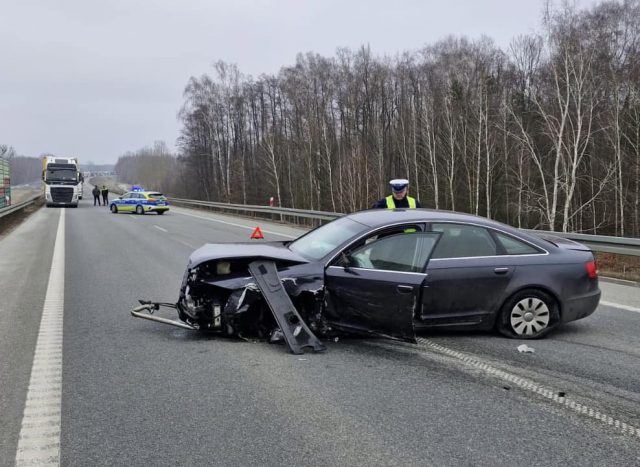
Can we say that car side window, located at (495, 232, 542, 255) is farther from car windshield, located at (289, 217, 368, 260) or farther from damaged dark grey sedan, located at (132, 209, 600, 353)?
car windshield, located at (289, 217, 368, 260)

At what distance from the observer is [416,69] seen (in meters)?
49.0

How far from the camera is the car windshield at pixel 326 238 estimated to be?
5250 mm

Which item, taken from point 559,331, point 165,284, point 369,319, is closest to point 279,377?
point 369,319

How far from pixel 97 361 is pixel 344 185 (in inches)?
1541

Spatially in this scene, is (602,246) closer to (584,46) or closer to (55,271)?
(55,271)

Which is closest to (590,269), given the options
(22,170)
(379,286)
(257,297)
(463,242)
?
(463,242)

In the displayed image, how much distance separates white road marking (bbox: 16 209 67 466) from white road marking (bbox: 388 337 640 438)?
3.11 m

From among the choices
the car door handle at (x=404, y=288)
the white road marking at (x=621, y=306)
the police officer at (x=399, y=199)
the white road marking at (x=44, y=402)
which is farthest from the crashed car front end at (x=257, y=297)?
the white road marking at (x=621, y=306)

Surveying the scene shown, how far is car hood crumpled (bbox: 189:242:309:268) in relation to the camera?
16.7 feet

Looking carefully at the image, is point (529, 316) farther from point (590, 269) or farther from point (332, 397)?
point (332, 397)

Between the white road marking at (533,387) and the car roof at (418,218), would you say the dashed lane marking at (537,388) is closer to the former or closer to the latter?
the white road marking at (533,387)

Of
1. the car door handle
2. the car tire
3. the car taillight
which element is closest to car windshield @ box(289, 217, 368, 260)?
the car door handle

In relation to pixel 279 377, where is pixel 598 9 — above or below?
above

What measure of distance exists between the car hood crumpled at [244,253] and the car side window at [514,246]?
6.79 feet
